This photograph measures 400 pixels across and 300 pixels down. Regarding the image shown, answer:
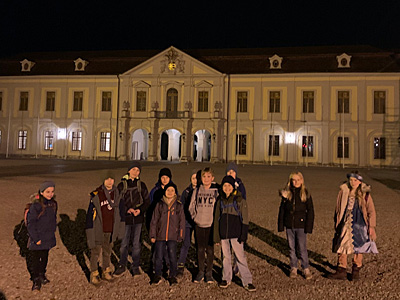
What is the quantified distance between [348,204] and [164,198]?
229 centimetres

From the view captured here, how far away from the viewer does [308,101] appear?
104 ft

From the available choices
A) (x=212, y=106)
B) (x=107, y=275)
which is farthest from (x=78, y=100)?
(x=107, y=275)

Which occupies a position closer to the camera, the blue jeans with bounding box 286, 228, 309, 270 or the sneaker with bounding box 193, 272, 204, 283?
the sneaker with bounding box 193, 272, 204, 283

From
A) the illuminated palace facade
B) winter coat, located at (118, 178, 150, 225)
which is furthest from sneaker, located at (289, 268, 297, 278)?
the illuminated palace facade

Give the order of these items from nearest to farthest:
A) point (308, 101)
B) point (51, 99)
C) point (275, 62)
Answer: point (308, 101)
point (275, 62)
point (51, 99)

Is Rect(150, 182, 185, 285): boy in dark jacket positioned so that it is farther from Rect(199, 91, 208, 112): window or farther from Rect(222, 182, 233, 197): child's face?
Rect(199, 91, 208, 112): window

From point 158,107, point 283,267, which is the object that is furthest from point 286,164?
point 283,267

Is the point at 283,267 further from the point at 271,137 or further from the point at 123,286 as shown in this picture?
the point at 271,137

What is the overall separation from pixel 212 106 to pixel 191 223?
2871cm

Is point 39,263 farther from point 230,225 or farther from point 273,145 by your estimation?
point 273,145

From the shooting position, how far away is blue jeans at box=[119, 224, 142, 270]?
4.53m

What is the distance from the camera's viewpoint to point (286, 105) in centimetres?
3183

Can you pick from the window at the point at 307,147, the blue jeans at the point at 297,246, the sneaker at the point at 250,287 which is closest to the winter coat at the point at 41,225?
the sneaker at the point at 250,287

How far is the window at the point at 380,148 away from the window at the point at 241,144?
10.9 metres
